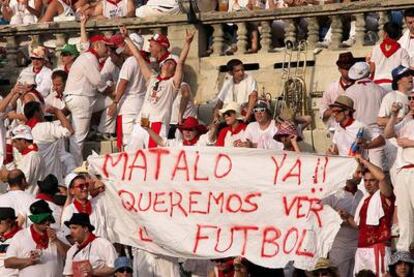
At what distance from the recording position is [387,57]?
1127 inches

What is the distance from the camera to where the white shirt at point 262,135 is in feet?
88.0

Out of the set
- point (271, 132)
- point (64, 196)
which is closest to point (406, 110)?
point (271, 132)

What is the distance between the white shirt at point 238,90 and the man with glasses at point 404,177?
4376 mm

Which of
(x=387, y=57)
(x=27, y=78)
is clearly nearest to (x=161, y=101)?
(x=27, y=78)

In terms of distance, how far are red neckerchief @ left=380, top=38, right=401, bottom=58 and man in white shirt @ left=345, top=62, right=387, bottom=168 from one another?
1.07 m

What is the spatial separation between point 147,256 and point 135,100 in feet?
15.5

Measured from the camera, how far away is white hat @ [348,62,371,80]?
27531 millimetres

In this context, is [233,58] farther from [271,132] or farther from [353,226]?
[353,226]

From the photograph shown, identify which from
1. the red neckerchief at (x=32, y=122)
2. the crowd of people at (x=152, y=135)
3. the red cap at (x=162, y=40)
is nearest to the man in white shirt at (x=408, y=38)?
the crowd of people at (x=152, y=135)

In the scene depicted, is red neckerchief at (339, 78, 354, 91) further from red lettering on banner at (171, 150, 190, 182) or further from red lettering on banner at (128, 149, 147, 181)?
red lettering on banner at (128, 149, 147, 181)

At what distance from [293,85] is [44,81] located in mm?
3639

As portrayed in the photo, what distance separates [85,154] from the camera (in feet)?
99.2

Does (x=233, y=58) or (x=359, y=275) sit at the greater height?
(x=233, y=58)

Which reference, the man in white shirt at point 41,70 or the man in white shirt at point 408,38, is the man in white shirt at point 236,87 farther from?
the man in white shirt at point 41,70
